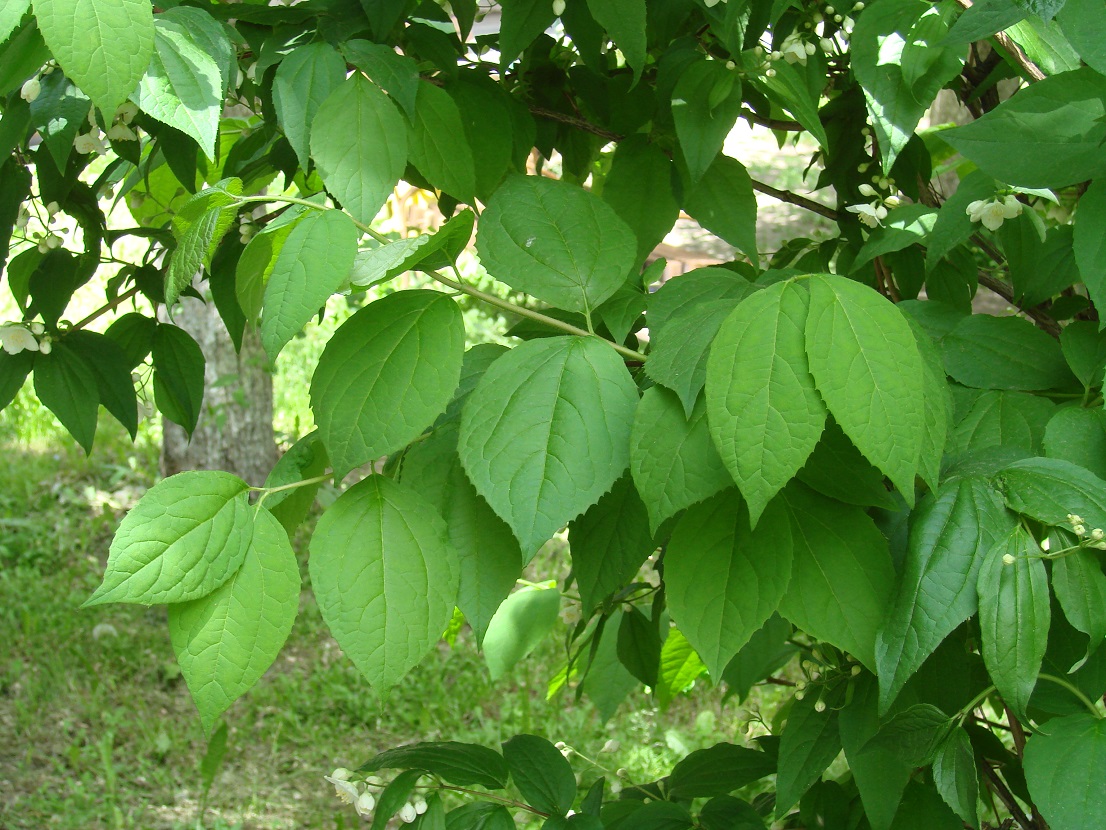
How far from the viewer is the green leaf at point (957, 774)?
0.93 m

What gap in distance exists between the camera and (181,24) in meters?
1.04

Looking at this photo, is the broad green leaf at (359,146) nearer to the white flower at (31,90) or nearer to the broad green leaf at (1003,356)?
the white flower at (31,90)

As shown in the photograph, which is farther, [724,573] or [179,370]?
[179,370]

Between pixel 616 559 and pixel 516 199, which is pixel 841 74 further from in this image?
pixel 616 559

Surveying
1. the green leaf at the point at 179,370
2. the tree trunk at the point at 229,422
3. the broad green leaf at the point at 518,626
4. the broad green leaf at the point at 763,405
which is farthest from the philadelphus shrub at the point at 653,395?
the tree trunk at the point at 229,422

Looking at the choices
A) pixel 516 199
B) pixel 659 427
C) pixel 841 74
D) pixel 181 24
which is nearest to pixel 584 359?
pixel 659 427

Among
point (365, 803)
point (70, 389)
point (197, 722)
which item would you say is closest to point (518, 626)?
point (365, 803)

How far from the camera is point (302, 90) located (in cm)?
110

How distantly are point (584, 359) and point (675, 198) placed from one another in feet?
1.96

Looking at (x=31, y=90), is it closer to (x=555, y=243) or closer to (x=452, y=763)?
(x=555, y=243)

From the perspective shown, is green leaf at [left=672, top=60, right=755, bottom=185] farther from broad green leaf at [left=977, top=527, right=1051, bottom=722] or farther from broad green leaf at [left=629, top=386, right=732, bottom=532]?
broad green leaf at [left=977, top=527, right=1051, bottom=722]

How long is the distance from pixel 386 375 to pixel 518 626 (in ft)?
3.28

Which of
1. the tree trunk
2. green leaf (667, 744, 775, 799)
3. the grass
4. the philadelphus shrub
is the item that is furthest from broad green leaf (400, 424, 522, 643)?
the tree trunk

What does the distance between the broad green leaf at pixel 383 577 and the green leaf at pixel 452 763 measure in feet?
1.47
